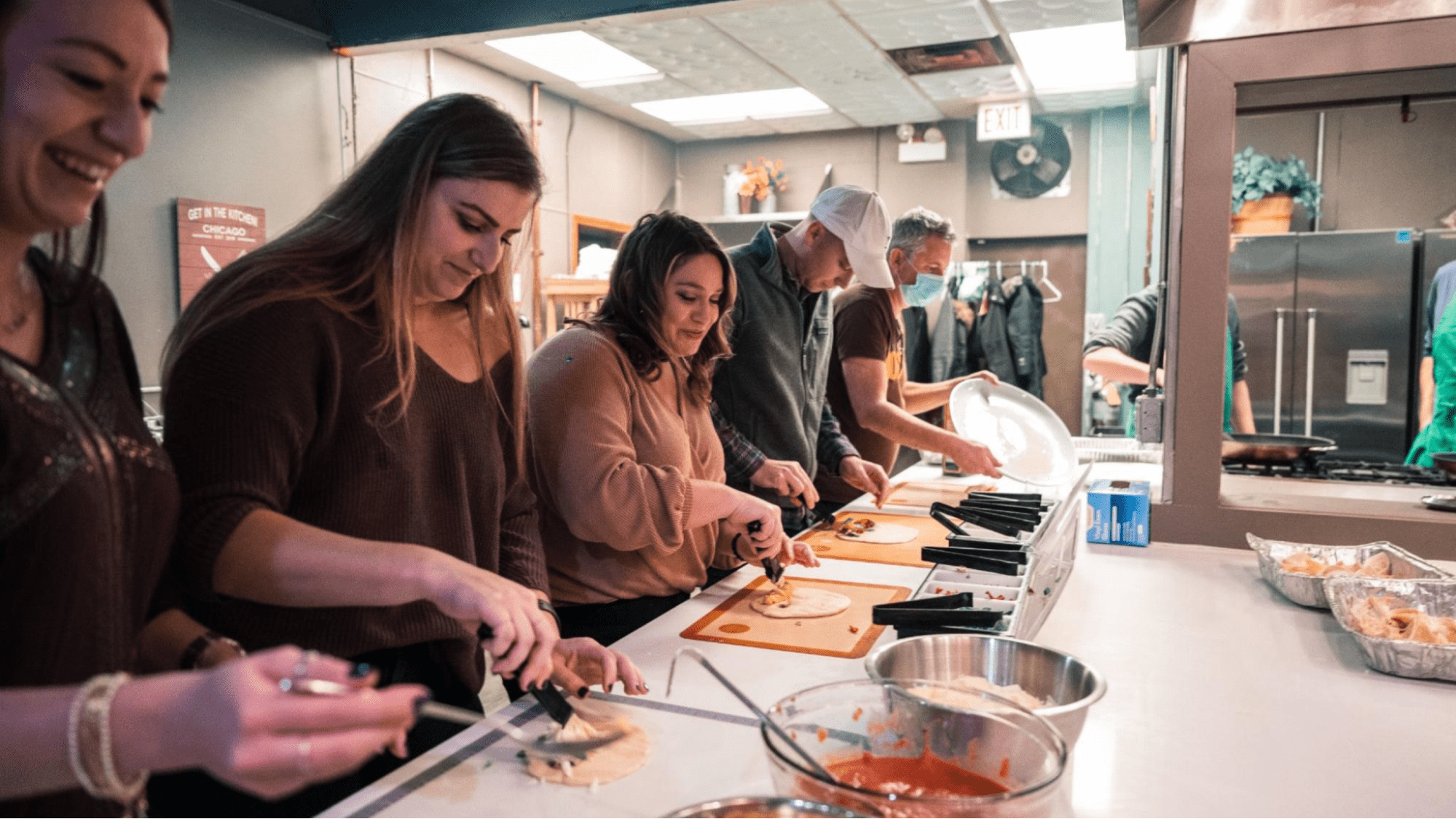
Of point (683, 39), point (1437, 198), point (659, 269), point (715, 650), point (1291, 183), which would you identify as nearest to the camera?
point (715, 650)

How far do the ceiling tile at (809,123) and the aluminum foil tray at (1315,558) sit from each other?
5.09 m

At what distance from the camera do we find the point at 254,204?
155 inches

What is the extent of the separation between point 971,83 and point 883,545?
14.2ft

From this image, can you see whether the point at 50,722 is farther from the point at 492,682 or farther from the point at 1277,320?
the point at 1277,320

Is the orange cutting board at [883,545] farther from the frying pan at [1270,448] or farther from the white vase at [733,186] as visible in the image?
the white vase at [733,186]

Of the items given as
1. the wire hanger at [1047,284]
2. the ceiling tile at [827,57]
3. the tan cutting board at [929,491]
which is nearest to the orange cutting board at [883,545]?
the tan cutting board at [929,491]

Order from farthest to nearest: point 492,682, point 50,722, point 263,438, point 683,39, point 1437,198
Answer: point 1437,198
point 683,39
point 492,682
point 263,438
point 50,722

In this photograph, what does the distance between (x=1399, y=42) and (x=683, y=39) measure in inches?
130

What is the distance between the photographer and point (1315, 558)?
1939 millimetres

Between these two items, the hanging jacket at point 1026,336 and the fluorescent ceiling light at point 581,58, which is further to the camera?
the hanging jacket at point 1026,336

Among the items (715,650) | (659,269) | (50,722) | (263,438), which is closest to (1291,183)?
(659,269)

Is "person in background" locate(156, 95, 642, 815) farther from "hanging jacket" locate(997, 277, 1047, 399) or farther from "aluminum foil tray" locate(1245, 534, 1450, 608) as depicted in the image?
"hanging jacket" locate(997, 277, 1047, 399)

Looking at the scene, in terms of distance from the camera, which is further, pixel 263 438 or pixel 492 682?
pixel 492 682

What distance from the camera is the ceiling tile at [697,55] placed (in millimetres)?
4598
